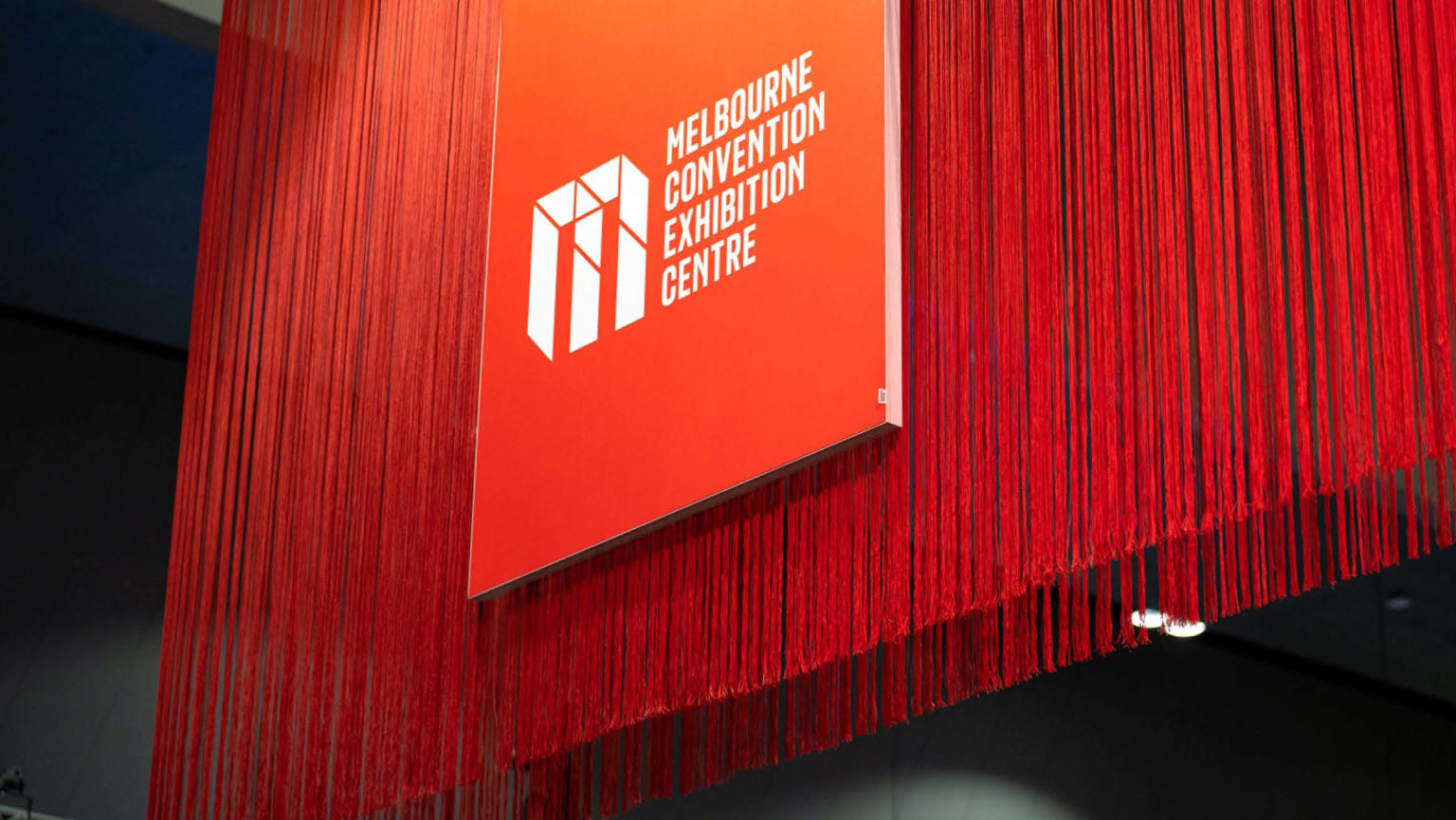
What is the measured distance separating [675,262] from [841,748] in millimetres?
4639

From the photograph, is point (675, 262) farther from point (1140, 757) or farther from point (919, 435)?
point (1140, 757)

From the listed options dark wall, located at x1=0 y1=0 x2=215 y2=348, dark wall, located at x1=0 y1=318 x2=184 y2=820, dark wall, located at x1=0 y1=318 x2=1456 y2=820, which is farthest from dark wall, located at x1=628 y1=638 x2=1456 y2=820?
dark wall, located at x1=0 y1=0 x2=215 y2=348

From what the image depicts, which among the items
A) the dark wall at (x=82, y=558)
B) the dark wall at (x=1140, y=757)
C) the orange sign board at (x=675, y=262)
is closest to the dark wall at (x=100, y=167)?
the dark wall at (x=82, y=558)

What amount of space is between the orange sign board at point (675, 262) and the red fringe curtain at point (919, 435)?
7 centimetres

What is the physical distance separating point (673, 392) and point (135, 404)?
192 inches

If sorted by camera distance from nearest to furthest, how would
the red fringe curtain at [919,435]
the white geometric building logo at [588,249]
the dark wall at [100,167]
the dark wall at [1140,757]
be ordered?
the red fringe curtain at [919,435]
the white geometric building logo at [588,249]
the dark wall at [100,167]
the dark wall at [1140,757]

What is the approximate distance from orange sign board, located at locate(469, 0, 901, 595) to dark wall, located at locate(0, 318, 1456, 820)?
398 centimetres

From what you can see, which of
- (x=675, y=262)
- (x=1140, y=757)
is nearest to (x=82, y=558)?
(x=1140, y=757)

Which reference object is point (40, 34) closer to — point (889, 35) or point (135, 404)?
point (135, 404)

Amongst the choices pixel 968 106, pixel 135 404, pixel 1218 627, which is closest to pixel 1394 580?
pixel 1218 627

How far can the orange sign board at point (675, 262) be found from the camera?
8.27ft

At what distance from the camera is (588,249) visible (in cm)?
299

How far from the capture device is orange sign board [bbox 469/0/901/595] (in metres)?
2.52

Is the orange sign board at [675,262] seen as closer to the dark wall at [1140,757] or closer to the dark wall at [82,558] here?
the dark wall at [82,558]
